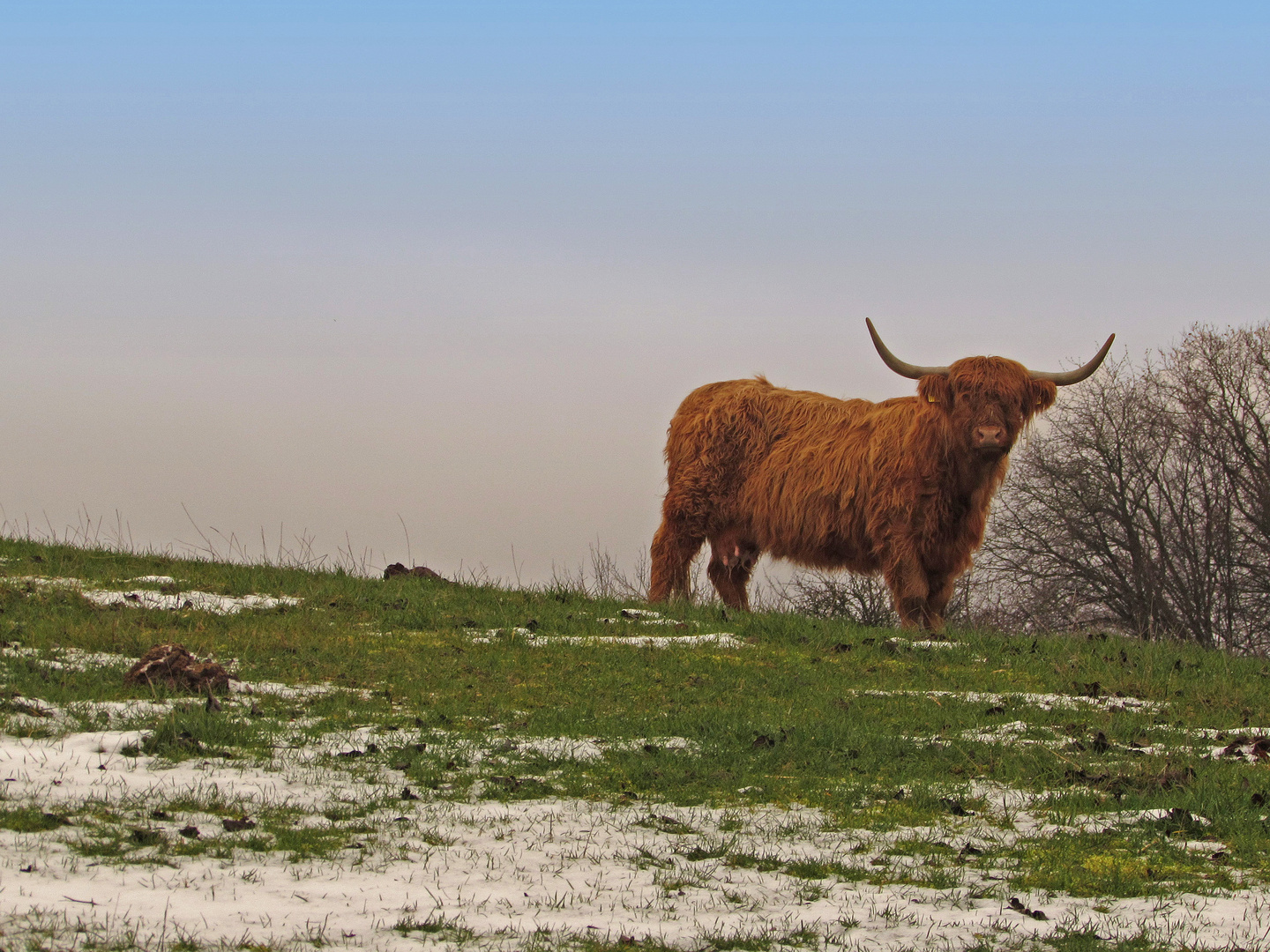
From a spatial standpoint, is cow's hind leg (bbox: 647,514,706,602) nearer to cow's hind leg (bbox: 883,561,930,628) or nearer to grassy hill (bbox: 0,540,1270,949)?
cow's hind leg (bbox: 883,561,930,628)

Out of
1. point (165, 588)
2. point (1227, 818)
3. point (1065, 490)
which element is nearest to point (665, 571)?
point (165, 588)

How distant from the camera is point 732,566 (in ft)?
50.8

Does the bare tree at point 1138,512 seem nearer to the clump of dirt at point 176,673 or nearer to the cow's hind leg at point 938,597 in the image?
the cow's hind leg at point 938,597

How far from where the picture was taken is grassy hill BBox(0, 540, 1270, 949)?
4.50m

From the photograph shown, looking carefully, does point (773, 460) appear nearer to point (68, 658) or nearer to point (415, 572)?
point (415, 572)

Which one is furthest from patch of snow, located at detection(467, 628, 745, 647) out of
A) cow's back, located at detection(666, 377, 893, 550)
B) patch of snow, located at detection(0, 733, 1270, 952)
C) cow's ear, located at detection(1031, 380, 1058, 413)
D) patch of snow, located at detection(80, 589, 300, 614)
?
cow's ear, located at detection(1031, 380, 1058, 413)

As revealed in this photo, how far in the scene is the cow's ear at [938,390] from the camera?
41.8 ft

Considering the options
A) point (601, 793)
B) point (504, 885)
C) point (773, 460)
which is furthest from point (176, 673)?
point (773, 460)

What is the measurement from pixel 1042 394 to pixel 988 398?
31.0 inches

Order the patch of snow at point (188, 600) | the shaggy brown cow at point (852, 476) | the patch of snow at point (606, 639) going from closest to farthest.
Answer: the patch of snow at point (606, 639) → the patch of snow at point (188, 600) → the shaggy brown cow at point (852, 476)

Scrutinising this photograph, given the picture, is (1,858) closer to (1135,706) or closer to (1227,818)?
(1227,818)

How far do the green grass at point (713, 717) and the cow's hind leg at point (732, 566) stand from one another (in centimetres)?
333

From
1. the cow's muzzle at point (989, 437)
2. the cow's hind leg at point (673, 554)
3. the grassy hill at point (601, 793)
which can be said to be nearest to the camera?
the grassy hill at point (601, 793)

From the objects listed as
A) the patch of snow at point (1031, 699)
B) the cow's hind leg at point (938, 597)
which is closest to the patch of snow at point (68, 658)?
the patch of snow at point (1031, 699)
